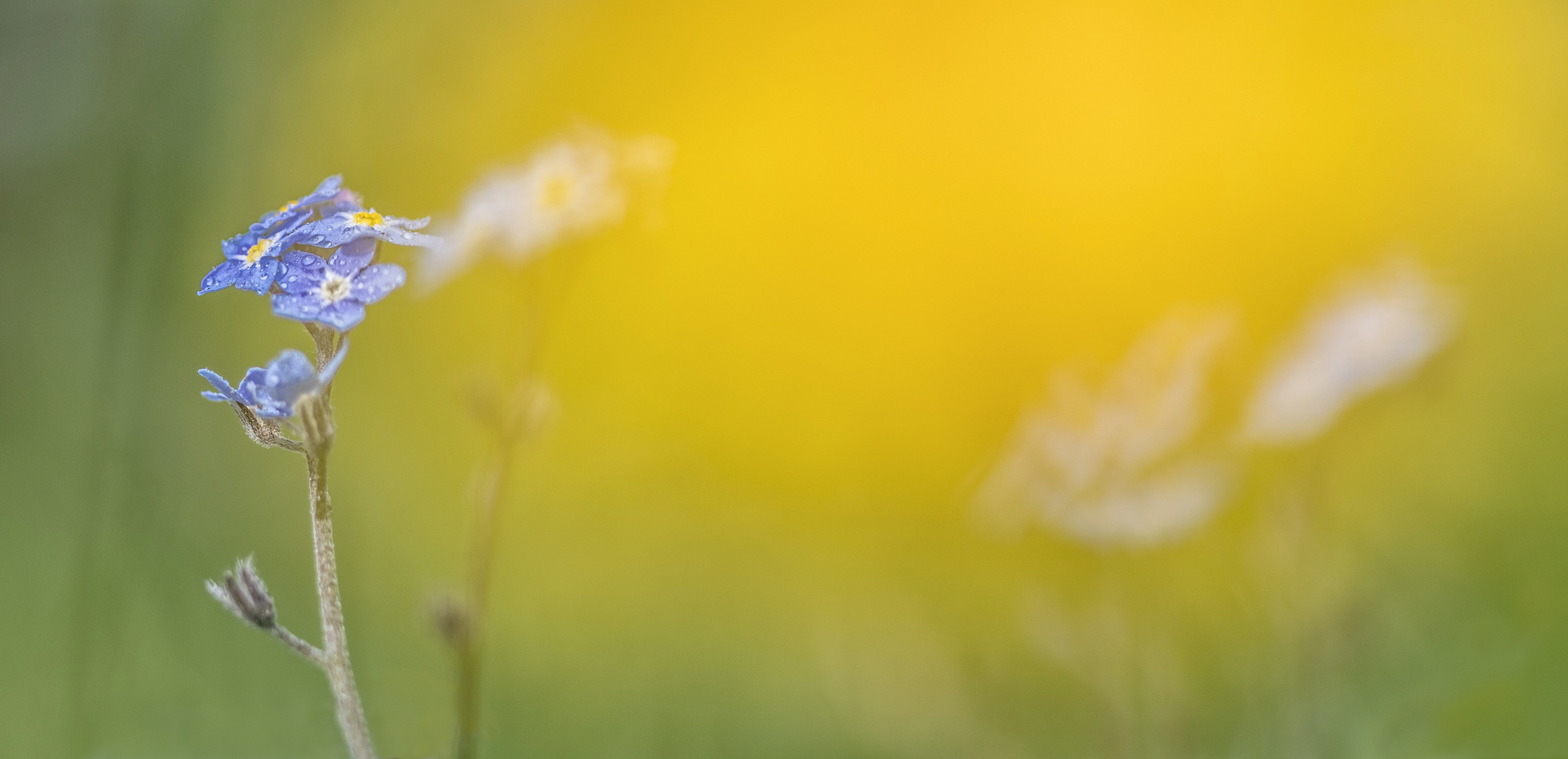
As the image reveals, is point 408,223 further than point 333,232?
Yes

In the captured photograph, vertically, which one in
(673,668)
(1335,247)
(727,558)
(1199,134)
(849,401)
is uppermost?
(1199,134)

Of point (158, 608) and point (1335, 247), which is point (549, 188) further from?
point (1335, 247)

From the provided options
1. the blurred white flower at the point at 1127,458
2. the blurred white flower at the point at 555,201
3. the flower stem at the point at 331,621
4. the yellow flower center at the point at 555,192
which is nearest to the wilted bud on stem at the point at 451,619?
the flower stem at the point at 331,621

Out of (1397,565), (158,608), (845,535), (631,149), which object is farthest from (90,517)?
(1397,565)

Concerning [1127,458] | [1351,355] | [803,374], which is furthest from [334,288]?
[803,374]

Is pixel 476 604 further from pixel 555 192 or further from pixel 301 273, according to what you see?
pixel 555 192

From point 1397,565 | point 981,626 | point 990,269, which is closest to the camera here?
point 1397,565
